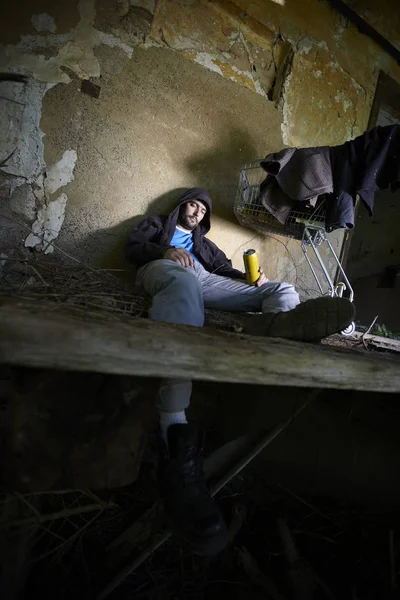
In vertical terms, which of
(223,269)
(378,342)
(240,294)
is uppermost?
(223,269)

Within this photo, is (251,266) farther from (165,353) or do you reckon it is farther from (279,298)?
(165,353)

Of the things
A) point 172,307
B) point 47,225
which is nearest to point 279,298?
point 172,307

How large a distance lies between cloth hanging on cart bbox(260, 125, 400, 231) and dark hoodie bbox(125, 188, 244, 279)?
2.36 feet

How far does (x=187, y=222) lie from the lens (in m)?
2.49

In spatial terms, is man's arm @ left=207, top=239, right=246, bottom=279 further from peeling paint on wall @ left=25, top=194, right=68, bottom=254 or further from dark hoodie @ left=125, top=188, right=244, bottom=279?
peeling paint on wall @ left=25, top=194, right=68, bottom=254

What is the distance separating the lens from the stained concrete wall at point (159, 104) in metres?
2.15

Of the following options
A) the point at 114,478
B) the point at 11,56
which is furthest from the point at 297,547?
the point at 11,56

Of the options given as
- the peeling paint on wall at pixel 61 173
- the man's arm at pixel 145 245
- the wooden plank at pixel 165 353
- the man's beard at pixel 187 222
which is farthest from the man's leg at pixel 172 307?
the peeling paint on wall at pixel 61 173

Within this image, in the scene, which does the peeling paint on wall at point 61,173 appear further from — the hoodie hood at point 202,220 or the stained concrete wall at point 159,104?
the hoodie hood at point 202,220

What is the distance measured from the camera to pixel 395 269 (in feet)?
17.1

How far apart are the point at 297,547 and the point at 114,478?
121 centimetres

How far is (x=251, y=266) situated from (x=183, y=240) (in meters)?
0.62

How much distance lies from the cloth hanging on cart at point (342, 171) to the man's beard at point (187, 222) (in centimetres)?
70

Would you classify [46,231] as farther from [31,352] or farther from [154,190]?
[31,352]
